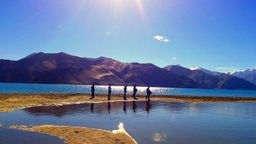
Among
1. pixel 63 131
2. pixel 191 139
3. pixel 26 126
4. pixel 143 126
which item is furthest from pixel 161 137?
pixel 26 126

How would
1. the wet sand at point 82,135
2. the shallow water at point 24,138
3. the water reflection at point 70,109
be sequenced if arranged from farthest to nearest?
the water reflection at point 70,109 < the wet sand at point 82,135 < the shallow water at point 24,138

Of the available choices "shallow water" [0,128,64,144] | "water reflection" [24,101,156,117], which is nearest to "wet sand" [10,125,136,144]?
"shallow water" [0,128,64,144]

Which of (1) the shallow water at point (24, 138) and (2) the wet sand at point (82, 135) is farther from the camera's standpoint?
(2) the wet sand at point (82, 135)

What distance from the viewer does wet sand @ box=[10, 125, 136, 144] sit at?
21.8m

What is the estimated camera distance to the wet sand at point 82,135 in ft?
71.7

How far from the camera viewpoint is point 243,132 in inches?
1131

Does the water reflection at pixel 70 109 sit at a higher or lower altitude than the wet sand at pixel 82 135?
higher

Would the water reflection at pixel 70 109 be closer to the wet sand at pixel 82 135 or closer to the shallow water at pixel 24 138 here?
the wet sand at pixel 82 135

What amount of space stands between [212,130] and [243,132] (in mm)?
2617

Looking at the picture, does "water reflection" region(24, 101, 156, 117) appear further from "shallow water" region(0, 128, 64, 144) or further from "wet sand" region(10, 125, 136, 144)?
"shallow water" region(0, 128, 64, 144)

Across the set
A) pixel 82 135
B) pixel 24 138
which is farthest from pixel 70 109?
pixel 24 138

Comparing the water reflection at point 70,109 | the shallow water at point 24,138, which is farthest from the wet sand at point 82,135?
the water reflection at point 70,109

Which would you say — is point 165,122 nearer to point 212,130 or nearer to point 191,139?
point 212,130

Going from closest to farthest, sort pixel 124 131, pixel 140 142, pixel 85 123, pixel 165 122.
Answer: pixel 140 142
pixel 124 131
pixel 85 123
pixel 165 122
